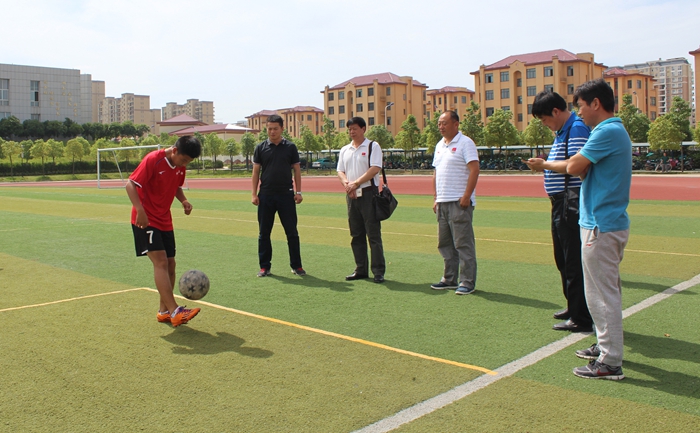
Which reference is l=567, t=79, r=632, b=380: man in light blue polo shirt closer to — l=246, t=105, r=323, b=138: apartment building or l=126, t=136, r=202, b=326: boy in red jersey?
l=126, t=136, r=202, b=326: boy in red jersey

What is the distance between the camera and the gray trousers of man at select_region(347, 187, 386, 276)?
816cm

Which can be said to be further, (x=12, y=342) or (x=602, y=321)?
(x=12, y=342)

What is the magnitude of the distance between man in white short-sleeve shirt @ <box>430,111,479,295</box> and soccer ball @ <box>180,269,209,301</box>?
2.97m

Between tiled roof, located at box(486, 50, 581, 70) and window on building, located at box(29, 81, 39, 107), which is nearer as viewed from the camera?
tiled roof, located at box(486, 50, 581, 70)

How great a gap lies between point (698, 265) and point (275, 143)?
253 inches

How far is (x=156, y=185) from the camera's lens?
6121 mm

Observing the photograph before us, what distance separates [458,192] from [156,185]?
3.46m

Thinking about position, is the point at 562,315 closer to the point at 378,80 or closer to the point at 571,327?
the point at 571,327

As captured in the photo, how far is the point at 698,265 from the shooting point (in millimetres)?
9008

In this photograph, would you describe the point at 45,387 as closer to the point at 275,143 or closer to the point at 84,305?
the point at 84,305

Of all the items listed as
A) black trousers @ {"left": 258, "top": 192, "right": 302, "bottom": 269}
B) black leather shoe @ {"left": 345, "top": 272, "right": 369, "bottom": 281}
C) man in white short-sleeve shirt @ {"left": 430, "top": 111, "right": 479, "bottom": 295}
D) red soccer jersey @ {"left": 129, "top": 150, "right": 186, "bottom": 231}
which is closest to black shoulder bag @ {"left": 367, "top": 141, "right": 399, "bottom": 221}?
man in white short-sleeve shirt @ {"left": 430, "top": 111, "right": 479, "bottom": 295}

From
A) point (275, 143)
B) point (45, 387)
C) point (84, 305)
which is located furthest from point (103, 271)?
point (45, 387)

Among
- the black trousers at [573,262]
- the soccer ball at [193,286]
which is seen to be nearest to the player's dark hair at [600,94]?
the black trousers at [573,262]

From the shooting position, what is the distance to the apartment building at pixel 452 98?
12162cm
